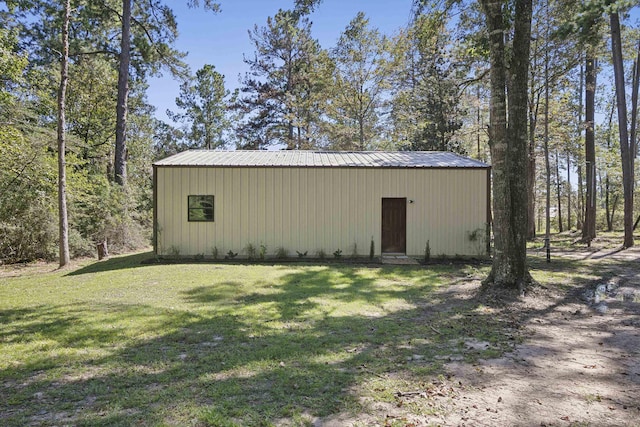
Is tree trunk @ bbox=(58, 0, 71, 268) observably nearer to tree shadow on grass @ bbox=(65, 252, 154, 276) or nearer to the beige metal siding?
tree shadow on grass @ bbox=(65, 252, 154, 276)

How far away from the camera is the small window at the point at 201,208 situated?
37.4 feet

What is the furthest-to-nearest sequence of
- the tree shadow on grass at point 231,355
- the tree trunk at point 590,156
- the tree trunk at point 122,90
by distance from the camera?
the tree trunk at point 590,156, the tree trunk at point 122,90, the tree shadow on grass at point 231,355

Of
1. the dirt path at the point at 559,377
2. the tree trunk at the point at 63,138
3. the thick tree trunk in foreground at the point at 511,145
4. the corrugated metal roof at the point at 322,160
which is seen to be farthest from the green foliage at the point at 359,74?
the dirt path at the point at 559,377

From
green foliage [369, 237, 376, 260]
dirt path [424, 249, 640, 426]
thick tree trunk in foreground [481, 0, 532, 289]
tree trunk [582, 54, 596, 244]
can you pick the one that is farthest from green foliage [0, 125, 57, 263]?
tree trunk [582, 54, 596, 244]

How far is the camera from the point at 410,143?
74.6 feet

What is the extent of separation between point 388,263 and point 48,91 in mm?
15320

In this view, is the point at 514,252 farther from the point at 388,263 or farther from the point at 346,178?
the point at 346,178

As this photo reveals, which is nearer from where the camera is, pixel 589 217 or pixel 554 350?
pixel 554 350

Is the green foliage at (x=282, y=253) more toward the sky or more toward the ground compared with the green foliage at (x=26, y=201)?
more toward the ground

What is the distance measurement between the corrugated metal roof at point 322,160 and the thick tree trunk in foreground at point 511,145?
4.61m

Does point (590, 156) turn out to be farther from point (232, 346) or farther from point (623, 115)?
point (232, 346)

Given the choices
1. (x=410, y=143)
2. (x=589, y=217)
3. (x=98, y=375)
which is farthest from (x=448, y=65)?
(x=98, y=375)

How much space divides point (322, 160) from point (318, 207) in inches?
72.6

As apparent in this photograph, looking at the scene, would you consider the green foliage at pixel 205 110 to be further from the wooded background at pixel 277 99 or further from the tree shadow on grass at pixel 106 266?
the tree shadow on grass at pixel 106 266
